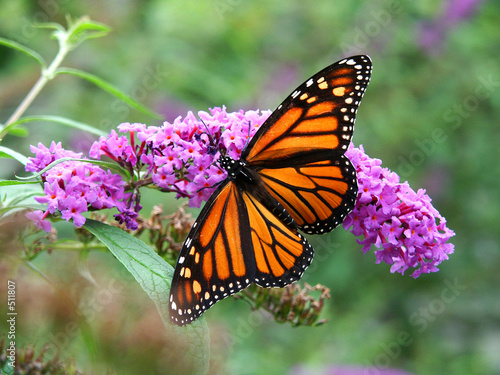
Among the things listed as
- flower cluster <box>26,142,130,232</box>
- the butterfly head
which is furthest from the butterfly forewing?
flower cluster <box>26,142,130,232</box>

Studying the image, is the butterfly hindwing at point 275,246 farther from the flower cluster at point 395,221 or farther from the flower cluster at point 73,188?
the flower cluster at point 73,188

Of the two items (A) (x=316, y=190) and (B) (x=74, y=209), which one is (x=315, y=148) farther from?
(B) (x=74, y=209)

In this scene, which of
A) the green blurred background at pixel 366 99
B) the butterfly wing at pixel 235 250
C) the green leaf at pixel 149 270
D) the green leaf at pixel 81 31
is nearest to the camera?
the green leaf at pixel 149 270

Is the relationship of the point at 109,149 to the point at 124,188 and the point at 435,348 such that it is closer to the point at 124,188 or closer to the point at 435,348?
the point at 124,188

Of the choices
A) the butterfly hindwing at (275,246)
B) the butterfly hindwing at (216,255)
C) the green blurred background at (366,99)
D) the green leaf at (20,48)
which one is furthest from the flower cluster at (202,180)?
the green blurred background at (366,99)

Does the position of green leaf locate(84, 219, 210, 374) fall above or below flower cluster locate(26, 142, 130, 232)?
below

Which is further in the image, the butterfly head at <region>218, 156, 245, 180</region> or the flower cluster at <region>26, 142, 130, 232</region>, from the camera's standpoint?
the butterfly head at <region>218, 156, 245, 180</region>

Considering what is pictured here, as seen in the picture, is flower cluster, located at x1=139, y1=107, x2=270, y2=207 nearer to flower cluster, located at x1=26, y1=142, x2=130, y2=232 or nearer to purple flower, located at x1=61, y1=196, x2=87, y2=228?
flower cluster, located at x1=26, y1=142, x2=130, y2=232
